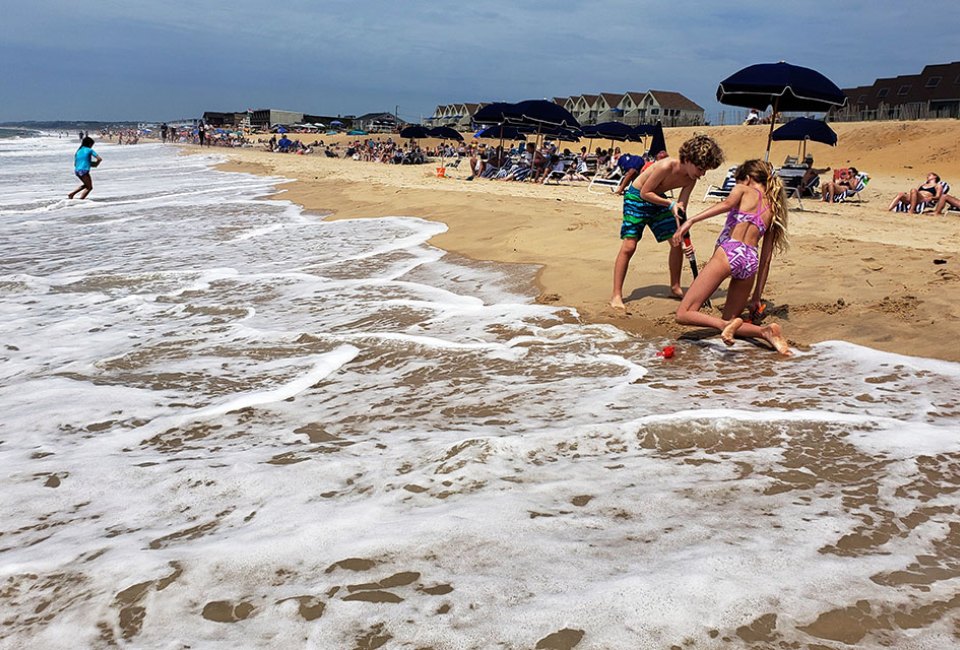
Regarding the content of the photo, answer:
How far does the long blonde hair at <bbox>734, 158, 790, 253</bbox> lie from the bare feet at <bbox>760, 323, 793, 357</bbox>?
0.72 meters

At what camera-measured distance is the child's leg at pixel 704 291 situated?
4094mm

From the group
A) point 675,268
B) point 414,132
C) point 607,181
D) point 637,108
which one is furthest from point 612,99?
point 675,268

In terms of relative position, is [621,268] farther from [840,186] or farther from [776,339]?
[840,186]

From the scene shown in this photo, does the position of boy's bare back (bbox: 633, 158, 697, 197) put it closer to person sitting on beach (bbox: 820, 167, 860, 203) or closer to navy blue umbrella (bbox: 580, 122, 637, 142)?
person sitting on beach (bbox: 820, 167, 860, 203)

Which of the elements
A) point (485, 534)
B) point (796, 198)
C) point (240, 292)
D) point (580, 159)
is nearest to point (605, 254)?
point (240, 292)

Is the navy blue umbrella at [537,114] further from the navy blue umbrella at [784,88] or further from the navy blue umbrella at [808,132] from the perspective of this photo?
the navy blue umbrella at [784,88]

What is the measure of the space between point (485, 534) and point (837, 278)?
4.56m

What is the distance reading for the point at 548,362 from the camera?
13.2 ft

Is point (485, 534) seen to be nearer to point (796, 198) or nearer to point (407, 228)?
point (407, 228)

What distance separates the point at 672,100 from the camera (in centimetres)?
7225

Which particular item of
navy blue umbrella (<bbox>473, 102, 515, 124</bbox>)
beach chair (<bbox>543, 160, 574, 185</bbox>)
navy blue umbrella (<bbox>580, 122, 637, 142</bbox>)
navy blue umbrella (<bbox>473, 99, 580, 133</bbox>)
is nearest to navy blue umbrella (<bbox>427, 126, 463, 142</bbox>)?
navy blue umbrella (<bbox>580, 122, 637, 142</bbox>)

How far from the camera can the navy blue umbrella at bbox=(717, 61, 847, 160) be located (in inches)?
404

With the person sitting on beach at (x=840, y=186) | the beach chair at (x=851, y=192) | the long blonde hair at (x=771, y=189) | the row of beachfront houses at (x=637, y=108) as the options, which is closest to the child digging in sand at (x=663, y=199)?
the long blonde hair at (x=771, y=189)

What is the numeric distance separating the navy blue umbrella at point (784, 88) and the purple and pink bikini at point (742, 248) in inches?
264
